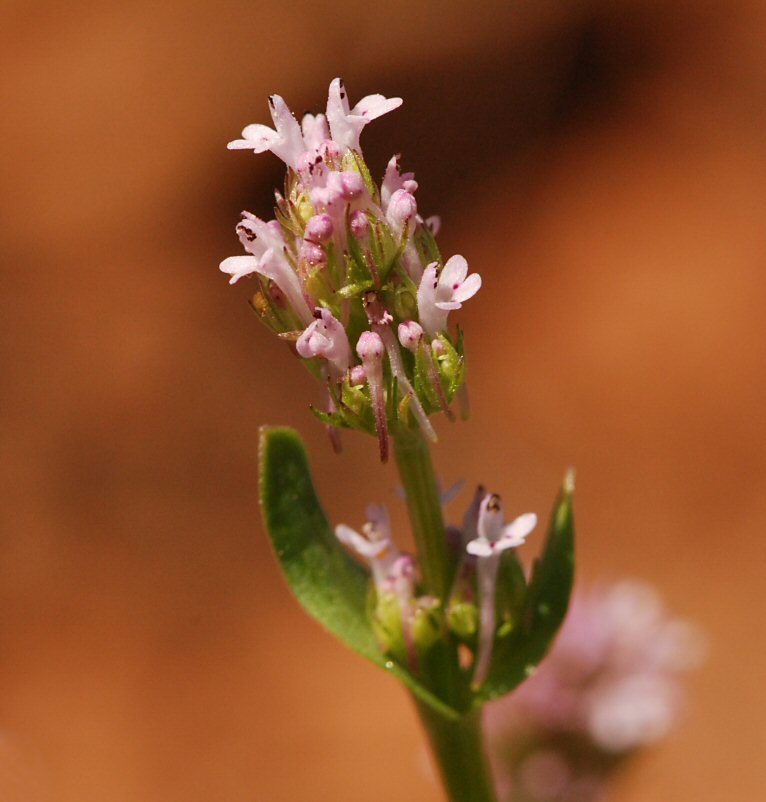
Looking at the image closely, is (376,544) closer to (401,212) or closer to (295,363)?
(401,212)

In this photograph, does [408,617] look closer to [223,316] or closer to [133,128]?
[223,316]

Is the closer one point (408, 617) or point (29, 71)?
point (408, 617)

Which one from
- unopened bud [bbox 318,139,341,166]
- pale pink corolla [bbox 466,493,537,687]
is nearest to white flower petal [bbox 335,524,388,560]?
pale pink corolla [bbox 466,493,537,687]

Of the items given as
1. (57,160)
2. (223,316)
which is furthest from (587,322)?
(57,160)

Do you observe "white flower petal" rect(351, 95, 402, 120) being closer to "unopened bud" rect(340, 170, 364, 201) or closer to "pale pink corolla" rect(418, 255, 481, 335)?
"unopened bud" rect(340, 170, 364, 201)

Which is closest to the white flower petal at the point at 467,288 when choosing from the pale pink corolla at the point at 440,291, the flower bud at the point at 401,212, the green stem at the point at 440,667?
the pale pink corolla at the point at 440,291

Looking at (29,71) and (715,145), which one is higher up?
(29,71)
